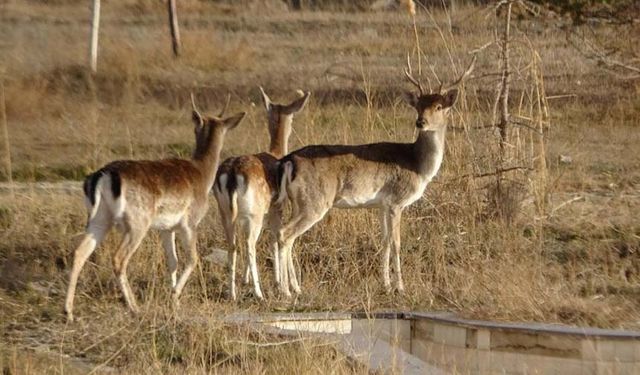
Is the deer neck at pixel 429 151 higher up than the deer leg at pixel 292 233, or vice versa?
the deer neck at pixel 429 151

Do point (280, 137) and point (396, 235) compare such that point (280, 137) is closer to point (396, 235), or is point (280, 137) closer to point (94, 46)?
point (396, 235)

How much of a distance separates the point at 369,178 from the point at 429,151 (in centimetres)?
66

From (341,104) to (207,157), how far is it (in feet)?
29.4

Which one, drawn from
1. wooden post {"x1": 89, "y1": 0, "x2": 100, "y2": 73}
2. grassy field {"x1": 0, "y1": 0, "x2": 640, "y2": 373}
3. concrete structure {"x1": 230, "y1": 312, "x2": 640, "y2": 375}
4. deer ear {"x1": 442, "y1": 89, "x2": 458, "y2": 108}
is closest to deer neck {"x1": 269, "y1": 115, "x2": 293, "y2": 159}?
grassy field {"x1": 0, "y1": 0, "x2": 640, "y2": 373}

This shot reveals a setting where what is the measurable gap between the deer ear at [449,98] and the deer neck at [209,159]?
6.61 feet

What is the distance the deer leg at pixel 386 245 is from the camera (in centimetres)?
1171

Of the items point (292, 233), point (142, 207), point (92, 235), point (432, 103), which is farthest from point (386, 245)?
point (92, 235)

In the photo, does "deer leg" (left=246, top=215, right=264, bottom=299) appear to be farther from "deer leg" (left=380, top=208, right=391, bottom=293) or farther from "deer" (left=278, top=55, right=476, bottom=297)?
"deer leg" (left=380, top=208, right=391, bottom=293)

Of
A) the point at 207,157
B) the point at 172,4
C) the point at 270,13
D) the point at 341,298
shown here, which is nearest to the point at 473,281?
the point at 341,298

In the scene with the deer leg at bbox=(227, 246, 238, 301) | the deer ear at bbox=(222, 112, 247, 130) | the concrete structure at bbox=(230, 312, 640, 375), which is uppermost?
the deer ear at bbox=(222, 112, 247, 130)

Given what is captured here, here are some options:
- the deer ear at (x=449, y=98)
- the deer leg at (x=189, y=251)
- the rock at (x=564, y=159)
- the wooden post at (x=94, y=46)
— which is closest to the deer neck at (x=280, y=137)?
the deer ear at (x=449, y=98)

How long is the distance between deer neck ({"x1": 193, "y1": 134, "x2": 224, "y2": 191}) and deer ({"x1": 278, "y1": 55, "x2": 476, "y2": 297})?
1.73 feet

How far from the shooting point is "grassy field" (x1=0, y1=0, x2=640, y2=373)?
9531 mm

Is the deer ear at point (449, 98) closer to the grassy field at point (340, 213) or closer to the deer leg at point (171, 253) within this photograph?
the grassy field at point (340, 213)
